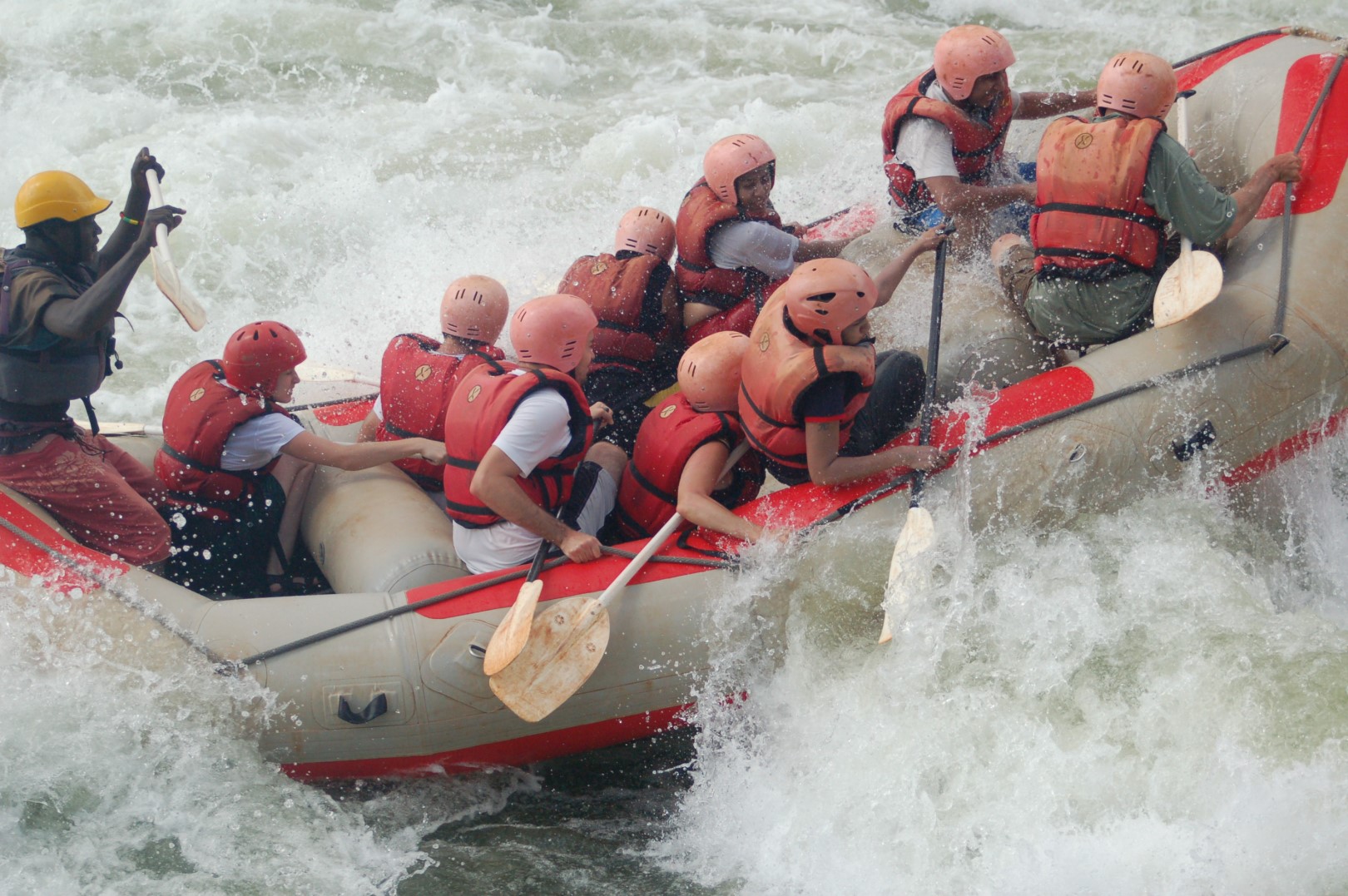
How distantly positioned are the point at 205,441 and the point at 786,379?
1867 mm

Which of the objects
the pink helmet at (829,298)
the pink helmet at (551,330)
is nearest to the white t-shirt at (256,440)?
the pink helmet at (551,330)

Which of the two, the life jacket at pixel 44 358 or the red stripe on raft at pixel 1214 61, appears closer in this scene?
the life jacket at pixel 44 358

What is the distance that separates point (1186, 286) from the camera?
12.1ft

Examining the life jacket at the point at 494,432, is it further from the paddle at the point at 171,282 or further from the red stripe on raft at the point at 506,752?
the paddle at the point at 171,282

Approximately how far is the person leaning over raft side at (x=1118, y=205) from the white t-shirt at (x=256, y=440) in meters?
2.43

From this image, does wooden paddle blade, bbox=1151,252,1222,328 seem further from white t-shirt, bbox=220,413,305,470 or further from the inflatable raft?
white t-shirt, bbox=220,413,305,470

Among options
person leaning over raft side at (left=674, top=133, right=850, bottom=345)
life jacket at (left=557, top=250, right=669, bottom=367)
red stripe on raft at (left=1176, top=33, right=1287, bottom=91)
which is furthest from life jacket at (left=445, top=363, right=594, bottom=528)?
red stripe on raft at (left=1176, top=33, right=1287, bottom=91)

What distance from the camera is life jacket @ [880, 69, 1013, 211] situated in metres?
4.43

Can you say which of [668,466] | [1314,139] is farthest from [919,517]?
[1314,139]

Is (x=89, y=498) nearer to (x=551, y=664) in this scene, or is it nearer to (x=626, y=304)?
(x=551, y=664)

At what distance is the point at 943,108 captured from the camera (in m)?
4.41

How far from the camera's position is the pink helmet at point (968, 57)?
434cm

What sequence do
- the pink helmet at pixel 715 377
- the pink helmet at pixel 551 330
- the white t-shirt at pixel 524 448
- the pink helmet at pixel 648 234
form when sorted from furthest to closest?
the pink helmet at pixel 648 234
the pink helmet at pixel 715 377
the pink helmet at pixel 551 330
the white t-shirt at pixel 524 448

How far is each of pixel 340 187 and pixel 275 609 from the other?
544 cm
